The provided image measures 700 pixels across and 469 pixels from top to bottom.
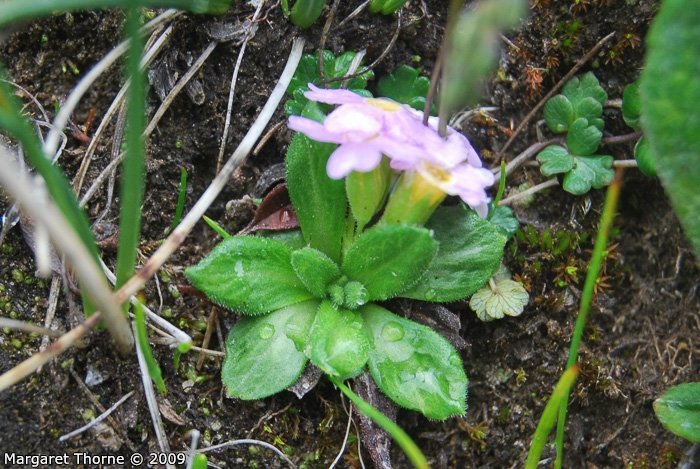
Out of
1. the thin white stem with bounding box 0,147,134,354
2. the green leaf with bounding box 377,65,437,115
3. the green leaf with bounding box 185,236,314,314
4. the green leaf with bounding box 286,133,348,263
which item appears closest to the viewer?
the thin white stem with bounding box 0,147,134,354

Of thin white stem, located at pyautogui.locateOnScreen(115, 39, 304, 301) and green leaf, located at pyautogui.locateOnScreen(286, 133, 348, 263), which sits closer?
thin white stem, located at pyautogui.locateOnScreen(115, 39, 304, 301)

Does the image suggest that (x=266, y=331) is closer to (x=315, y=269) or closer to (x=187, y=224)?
(x=315, y=269)

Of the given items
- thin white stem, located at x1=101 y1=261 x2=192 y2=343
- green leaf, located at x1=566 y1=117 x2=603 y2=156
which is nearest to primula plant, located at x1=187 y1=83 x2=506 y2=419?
thin white stem, located at x1=101 y1=261 x2=192 y2=343

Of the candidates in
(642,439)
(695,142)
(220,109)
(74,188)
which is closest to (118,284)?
(74,188)

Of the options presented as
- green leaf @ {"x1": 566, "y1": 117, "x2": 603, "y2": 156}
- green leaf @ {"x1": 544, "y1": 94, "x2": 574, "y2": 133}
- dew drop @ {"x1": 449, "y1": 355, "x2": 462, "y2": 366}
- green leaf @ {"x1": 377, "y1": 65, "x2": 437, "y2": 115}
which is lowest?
dew drop @ {"x1": 449, "y1": 355, "x2": 462, "y2": 366}

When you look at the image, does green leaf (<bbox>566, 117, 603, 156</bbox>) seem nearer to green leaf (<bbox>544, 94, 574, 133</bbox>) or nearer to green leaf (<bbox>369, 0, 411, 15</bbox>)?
green leaf (<bbox>544, 94, 574, 133</bbox>)
